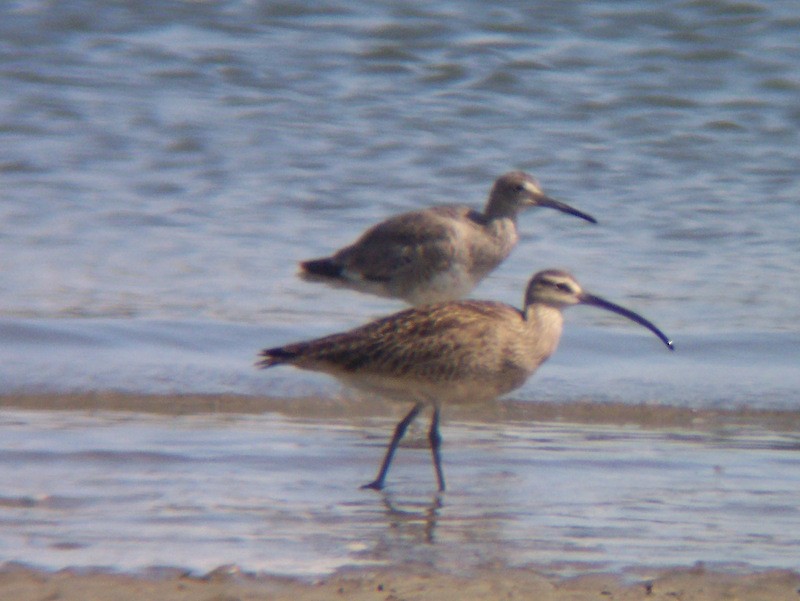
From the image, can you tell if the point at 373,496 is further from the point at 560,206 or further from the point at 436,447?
the point at 560,206

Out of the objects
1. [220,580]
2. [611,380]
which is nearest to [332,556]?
[220,580]

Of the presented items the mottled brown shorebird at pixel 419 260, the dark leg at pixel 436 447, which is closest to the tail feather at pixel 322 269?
the mottled brown shorebird at pixel 419 260

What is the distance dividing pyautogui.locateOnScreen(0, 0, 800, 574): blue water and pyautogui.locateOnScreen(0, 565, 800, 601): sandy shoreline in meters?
0.18

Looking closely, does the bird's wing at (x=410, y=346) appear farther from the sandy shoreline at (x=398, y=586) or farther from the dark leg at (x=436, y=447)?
the sandy shoreline at (x=398, y=586)

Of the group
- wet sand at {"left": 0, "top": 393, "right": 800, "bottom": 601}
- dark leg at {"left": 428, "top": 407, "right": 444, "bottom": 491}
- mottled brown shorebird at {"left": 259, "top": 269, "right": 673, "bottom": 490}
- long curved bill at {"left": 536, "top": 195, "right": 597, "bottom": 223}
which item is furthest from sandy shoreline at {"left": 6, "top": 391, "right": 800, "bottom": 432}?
wet sand at {"left": 0, "top": 393, "right": 800, "bottom": 601}

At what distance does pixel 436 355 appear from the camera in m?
5.85

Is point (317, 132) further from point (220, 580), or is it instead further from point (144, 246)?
point (220, 580)

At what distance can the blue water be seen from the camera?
5.11 meters

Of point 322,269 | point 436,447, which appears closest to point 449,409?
point 436,447

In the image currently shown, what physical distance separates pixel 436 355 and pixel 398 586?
→ 1.89m

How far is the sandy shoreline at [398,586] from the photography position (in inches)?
154

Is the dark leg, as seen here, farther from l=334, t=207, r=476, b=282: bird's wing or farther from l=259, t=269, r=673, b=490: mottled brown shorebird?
l=334, t=207, r=476, b=282: bird's wing

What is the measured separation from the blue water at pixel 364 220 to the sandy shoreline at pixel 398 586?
182 mm

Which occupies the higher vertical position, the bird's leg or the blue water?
the bird's leg
